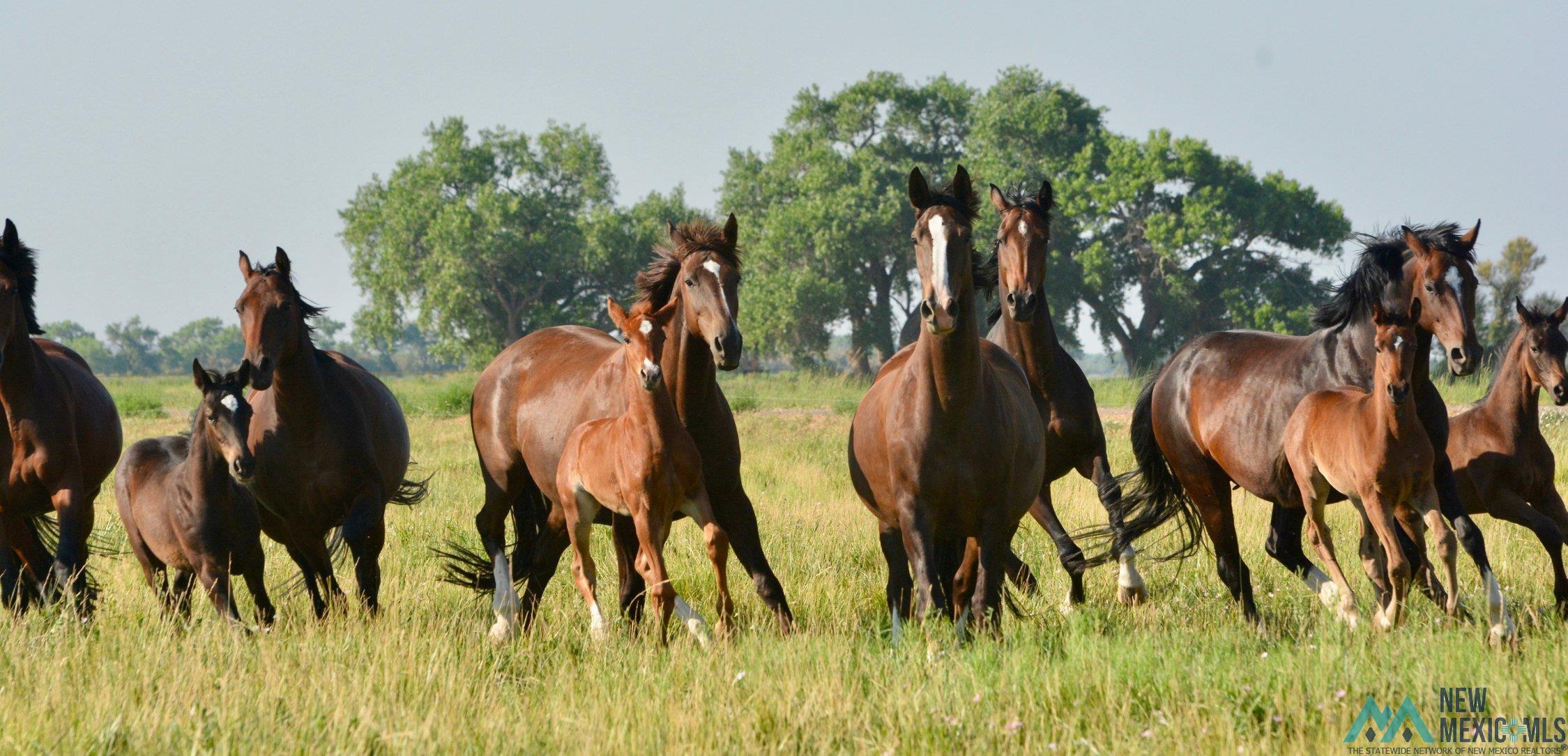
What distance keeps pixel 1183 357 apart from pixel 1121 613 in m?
2.01

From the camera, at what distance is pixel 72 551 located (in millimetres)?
6371

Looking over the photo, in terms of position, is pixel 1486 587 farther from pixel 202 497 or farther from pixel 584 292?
pixel 584 292

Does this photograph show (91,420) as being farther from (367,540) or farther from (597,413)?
(597,413)

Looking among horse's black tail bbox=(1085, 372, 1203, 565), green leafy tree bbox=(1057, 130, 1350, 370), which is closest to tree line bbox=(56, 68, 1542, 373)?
green leafy tree bbox=(1057, 130, 1350, 370)

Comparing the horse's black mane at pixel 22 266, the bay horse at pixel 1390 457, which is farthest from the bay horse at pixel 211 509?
the bay horse at pixel 1390 457

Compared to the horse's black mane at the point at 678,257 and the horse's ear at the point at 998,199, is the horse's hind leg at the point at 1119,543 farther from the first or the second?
the horse's black mane at the point at 678,257

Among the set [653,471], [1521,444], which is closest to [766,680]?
[653,471]

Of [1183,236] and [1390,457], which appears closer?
[1390,457]

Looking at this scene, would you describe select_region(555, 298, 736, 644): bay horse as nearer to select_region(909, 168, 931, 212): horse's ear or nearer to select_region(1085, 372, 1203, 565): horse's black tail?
select_region(909, 168, 931, 212): horse's ear

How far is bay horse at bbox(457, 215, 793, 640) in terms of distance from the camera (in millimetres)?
5630

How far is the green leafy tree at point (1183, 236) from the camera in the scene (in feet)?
136

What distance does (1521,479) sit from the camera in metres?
6.64

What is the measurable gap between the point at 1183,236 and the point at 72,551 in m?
39.0

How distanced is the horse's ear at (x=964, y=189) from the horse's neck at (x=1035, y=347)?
215cm
